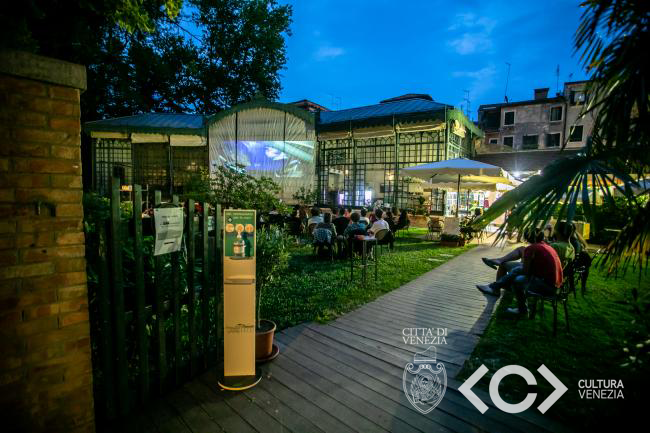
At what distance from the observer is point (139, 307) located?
7.85ft

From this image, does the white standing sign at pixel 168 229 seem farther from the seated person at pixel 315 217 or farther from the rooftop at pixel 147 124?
the rooftop at pixel 147 124

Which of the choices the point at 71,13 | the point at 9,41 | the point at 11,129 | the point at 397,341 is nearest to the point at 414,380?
the point at 397,341

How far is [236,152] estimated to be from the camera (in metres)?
14.4

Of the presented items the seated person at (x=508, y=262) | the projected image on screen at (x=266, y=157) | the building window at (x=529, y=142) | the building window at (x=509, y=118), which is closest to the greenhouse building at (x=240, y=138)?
the projected image on screen at (x=266, y=157)

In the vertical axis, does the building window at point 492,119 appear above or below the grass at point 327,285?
above

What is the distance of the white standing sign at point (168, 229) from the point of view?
96.2 inches

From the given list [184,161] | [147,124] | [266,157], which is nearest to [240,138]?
[266,157]

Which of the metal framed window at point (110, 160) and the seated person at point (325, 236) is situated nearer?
the seated person at point (325, 236)

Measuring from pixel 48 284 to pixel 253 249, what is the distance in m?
1.36

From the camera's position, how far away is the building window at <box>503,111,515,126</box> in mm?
29361

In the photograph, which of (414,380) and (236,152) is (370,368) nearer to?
(414,380)

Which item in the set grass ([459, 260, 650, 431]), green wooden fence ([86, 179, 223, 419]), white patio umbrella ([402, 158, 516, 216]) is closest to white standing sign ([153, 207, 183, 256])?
green wooden fence ([86, 179, 223, 419])

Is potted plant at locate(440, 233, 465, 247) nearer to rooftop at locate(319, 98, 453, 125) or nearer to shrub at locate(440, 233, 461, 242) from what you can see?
shrub at locate(440, 233, 461, 242)

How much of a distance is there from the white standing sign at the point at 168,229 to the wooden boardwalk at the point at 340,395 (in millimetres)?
1239
